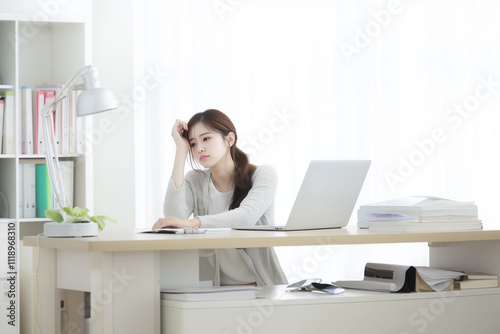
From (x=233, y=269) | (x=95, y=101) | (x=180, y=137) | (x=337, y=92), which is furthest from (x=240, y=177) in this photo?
(x=337, y=92)

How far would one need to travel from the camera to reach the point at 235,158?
3.10 meters

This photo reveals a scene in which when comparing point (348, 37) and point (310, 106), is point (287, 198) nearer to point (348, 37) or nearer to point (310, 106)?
point (310, 106)

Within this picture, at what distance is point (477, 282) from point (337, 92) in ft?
7.25

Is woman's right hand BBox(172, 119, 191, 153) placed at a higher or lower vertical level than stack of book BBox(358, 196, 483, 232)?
higher

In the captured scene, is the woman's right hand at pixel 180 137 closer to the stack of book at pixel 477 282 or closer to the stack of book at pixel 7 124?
the stack of book at pixel 7 124

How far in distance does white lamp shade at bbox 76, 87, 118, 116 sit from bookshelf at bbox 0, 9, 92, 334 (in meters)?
1.40

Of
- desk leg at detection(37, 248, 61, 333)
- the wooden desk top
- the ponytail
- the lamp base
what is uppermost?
the ponytail

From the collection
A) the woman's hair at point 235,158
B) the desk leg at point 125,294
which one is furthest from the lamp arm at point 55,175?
the woman's hair at point 235,158

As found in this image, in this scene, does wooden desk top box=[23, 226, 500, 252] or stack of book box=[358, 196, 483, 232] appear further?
stack of book box=[358, 196, 483, 232]

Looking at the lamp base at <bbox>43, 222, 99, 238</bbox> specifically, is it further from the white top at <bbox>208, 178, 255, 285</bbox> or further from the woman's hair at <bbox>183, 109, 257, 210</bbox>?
the woman's hair at <bbox>183, 109, 257, 210</bbox>

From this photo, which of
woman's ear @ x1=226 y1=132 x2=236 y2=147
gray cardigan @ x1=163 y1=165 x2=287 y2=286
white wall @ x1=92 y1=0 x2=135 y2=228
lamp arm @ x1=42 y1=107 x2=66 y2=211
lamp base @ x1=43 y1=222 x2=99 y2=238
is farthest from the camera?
white wall @ x1=92 y1=0 x2=135 y2=228

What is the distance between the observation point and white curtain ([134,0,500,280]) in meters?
4.21

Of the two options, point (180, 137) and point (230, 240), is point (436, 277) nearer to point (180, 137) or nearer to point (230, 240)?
point (230, 240)

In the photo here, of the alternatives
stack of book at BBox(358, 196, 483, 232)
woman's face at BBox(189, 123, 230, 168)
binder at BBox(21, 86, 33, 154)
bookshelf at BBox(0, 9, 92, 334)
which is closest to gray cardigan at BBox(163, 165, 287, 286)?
woman's face at BBox(189, 123, 230, 168)
